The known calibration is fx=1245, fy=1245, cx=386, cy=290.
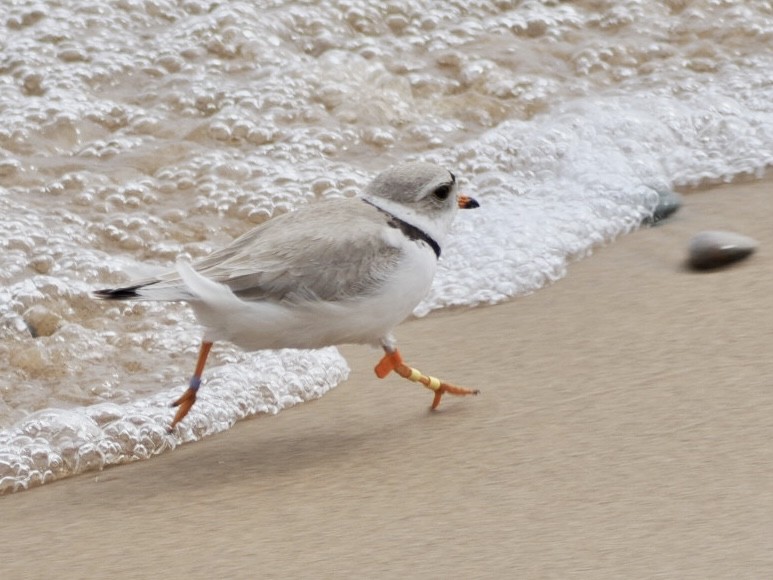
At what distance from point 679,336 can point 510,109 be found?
2311 mm

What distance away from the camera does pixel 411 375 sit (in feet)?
10.7

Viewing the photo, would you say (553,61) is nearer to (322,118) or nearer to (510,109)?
(510,109)

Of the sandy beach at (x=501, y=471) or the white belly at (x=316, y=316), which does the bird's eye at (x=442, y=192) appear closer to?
the white belly at (x=316, y=316)

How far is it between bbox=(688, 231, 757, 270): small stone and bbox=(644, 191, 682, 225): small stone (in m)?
0.55

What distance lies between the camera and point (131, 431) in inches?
131

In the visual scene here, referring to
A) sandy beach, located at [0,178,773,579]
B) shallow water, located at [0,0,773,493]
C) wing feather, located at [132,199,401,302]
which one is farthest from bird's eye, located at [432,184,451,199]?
shallow water, located at [0,0,773,493]

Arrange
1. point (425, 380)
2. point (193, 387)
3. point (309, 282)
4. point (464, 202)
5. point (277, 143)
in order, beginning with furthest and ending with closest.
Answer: point (277, 143) → point (464, 202) → point (425, 380) → point (193, 387) → point (309, 282)

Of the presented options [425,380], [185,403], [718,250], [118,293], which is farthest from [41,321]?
[718,250]

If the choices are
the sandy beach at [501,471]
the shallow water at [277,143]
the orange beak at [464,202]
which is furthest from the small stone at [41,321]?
the orange beak at [464,202]

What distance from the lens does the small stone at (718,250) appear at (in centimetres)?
392

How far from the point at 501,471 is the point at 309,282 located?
25.0 inches

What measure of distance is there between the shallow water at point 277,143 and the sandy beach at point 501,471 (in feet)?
0.88

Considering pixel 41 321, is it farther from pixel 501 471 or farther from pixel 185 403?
pixel 501 471

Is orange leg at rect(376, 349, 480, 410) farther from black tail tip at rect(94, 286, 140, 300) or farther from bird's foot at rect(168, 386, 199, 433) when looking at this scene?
black tail tip at rect(94, 286, 140, 300)
